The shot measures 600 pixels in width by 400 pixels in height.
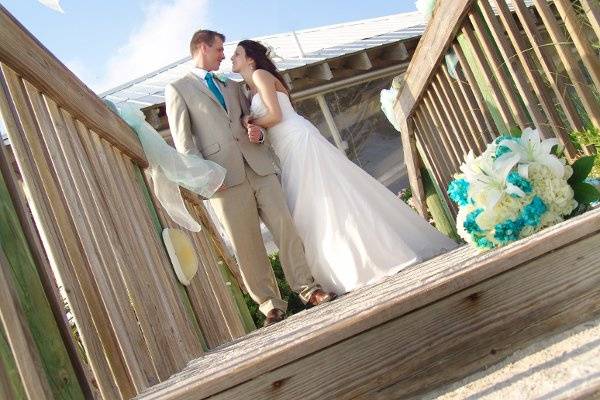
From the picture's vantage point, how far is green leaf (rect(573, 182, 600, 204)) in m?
2.23

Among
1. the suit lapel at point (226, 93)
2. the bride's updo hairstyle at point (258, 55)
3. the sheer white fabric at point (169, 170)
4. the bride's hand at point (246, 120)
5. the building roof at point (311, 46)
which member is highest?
the building roof at point (311, 46)

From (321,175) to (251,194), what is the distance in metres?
0.48

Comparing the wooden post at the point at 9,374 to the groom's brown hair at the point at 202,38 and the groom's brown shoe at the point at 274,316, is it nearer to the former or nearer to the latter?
the groom's brown shoe at the point at 274,316

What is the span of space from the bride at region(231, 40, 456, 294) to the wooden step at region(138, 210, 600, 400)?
8.94 feet

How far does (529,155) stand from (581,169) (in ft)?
0.51

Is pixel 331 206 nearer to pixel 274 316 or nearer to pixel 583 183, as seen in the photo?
pixel 274 316

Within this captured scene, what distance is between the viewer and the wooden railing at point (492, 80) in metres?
2.31

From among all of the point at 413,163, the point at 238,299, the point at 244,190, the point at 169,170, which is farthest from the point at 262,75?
the point at 238,299

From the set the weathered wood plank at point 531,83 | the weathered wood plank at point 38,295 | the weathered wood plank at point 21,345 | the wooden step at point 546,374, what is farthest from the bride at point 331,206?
the weathered wood plank at point 21,345

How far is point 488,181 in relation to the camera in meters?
2.34

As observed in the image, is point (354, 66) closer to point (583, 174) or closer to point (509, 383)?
point (583, 174)

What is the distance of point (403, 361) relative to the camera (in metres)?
1.62

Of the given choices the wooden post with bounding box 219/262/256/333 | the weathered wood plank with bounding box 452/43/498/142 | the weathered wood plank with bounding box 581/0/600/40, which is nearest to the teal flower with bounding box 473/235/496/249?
the weathered wood plank with bounding box 581/0/600/40

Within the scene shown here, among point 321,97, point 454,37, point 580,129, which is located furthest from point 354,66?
point 580,129
